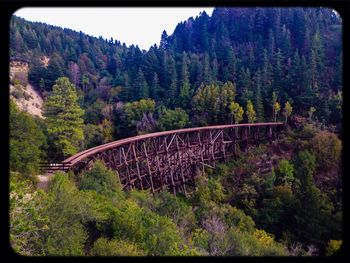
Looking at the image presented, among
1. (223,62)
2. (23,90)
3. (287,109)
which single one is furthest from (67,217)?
(23,90)

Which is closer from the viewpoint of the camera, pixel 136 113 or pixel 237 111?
pixel 237 111

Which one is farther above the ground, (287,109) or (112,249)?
(287,109)

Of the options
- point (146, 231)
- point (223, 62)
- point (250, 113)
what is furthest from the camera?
point (223, 62)

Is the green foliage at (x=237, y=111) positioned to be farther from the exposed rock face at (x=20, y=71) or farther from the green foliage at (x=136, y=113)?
the exposed rock face at (x=20, y=71)

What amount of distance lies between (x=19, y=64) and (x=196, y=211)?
3674cm

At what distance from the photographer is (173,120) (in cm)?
2903

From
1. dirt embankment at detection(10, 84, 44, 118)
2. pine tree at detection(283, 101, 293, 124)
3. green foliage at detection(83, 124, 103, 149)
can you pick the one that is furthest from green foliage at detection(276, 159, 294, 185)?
dirt embankment at detection(10, 84, 44, 118)

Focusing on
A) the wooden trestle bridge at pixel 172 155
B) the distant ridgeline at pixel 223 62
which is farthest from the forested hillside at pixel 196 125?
the wooden trestle bridge at pixel 172 155

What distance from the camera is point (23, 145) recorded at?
1197cm

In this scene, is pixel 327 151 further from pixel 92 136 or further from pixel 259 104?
pixel 92 136

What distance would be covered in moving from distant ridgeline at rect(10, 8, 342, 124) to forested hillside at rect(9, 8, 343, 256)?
0.55 feet

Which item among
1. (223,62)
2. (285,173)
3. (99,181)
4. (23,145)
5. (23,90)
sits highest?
(223,62)

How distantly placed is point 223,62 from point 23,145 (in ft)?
102

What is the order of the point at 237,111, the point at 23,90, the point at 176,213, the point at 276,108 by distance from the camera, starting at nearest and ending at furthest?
the point at 176,213 → the point at 276,108 → the point at 237,111 → the point at 23,90
